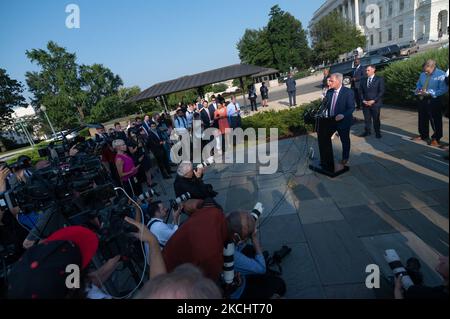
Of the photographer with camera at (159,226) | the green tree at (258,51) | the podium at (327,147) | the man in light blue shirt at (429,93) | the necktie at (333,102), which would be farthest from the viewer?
the green tree at (258,51)

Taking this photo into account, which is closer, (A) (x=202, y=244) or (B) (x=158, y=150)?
(A) (x=202, y=244)

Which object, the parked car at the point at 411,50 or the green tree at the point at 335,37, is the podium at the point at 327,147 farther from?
the green tree at the point at 335,37

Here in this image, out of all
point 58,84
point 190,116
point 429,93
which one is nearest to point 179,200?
point 429,93

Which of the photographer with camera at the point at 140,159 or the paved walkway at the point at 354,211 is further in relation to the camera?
the photographer with camera at the point at 140,159

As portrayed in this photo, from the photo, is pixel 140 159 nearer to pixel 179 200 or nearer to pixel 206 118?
pixel 179 200

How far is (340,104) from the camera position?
15.6ft

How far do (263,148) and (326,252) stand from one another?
538 centimetres

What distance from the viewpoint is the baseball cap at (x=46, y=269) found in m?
1.31

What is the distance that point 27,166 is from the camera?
470 cm

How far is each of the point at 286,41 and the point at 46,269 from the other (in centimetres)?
5859

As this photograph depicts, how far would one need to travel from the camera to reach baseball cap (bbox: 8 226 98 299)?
131cm

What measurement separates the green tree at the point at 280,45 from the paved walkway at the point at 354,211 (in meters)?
51.0

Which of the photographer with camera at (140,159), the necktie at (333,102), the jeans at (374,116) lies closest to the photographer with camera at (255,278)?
the necktie at (333,102)

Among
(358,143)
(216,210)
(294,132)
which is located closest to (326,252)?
(216,210)
